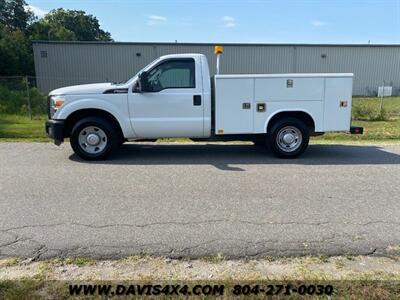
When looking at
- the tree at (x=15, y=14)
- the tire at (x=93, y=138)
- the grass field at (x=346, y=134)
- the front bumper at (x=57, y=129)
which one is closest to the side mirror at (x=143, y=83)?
the tire at (x=93, y=138)

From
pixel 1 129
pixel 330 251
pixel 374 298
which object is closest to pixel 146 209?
pixel 330 251

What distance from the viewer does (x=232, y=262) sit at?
341 centimetres

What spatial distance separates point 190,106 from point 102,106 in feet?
5.90

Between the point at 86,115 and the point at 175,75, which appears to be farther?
the point at 86,115

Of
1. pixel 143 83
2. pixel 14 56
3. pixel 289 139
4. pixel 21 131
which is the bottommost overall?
pixel 21 131

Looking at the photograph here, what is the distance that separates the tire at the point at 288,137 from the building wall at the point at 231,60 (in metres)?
27.6

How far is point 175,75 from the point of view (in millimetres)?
7348

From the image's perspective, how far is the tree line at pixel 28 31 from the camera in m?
43.0

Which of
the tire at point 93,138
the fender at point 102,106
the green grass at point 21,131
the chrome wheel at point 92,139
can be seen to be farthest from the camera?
the green grass at point 21,131

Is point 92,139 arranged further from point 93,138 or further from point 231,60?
point 231,60

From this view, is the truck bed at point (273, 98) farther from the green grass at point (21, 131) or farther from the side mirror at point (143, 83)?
the green grass at point (21, 131)

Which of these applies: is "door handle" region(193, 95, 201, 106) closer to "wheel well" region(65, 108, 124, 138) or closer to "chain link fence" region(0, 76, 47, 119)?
"wheel well" region(65, 108, 124, 138)

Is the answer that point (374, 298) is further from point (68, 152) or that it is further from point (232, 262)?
point (68, 152)

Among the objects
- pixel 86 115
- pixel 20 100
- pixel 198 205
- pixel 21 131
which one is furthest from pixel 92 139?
pixel 20 100
